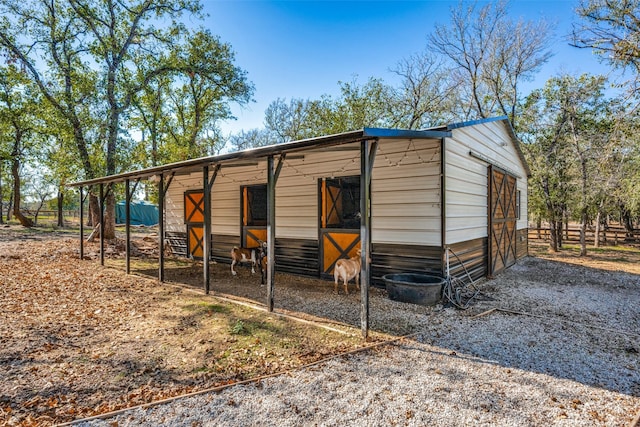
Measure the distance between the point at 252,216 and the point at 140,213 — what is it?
2137 centimetres

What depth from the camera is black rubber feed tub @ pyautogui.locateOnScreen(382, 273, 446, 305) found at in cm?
489

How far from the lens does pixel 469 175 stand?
625 cm

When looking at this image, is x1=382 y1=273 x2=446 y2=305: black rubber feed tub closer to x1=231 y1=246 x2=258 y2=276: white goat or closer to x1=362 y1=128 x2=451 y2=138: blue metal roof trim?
x1=362 y1=128 x2=451 y2=138: blue metal roof trim

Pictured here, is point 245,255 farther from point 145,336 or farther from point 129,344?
point 129,344

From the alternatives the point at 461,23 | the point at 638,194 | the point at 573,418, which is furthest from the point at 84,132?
the point at 638,194

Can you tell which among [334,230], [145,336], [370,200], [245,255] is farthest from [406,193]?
[145,336]

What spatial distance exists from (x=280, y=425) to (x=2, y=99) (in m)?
20.2

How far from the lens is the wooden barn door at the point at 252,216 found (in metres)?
Answer: 8.36

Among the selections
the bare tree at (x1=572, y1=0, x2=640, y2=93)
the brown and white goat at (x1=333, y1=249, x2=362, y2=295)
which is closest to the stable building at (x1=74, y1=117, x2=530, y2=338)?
the brown and white goat at (x1=333, y1=249, x2=362, y2=295)

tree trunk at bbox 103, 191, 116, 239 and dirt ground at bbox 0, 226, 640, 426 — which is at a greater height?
tree trunk at bbox 103, 191, 116, 239

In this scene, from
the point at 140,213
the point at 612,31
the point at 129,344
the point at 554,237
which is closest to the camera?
the point at 129,344

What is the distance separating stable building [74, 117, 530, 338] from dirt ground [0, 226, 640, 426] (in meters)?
0.70

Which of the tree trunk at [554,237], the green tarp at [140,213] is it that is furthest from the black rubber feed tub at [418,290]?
the green tarp at [140,213]

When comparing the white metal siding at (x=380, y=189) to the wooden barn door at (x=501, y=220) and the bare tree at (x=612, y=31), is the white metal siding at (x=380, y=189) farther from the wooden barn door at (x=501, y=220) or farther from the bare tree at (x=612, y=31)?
the bare tree at (x=612, y=31)
